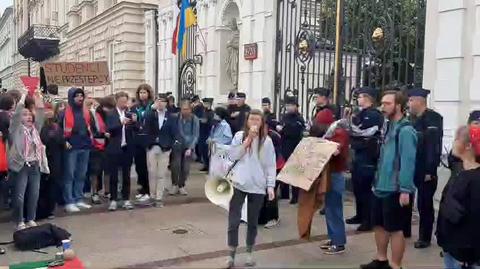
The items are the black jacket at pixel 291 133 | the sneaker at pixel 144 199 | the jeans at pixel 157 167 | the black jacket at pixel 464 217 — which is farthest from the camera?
the black jacket at pixel 291 133

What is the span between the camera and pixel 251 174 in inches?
220

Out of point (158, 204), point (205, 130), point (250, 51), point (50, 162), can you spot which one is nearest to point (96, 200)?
point (158, 204)

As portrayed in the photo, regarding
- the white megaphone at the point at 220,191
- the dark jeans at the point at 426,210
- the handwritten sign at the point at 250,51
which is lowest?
the dark jeans at the point at 426,210

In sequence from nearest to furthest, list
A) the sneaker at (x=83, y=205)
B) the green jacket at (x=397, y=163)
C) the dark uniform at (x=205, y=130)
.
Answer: the green jacket at (x=397, y=163) → the sneaker at (x=83, y=205) → the dark uniform at (x=205, y=130)

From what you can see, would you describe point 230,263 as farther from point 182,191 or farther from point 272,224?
point 182,191

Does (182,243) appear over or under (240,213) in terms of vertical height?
under

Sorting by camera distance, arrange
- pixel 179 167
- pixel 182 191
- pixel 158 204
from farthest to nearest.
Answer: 1. pixel 182 191
2. pixel 179 167
3. pixel 158 204

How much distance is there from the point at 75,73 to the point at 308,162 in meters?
6.50

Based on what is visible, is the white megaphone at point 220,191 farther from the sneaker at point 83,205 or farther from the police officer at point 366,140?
the sneaker at point 83,205

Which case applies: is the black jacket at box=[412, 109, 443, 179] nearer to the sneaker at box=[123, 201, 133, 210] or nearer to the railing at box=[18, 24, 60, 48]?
the sneaker at box=[123, 201, 133, 210]

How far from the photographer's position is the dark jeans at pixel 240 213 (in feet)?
18.3

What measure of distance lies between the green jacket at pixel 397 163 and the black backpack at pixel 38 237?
367cm

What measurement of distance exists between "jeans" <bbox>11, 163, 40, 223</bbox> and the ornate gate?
5708mm

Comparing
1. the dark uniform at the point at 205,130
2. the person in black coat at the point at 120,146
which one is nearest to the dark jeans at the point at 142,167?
the person in black coat at the point at 120,146
